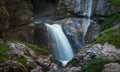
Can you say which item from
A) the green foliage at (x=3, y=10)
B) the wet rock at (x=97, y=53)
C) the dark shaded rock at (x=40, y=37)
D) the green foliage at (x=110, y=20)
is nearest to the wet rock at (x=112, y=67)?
the wet rock at (x=97, y=53)

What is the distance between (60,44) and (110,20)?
18.0 ft

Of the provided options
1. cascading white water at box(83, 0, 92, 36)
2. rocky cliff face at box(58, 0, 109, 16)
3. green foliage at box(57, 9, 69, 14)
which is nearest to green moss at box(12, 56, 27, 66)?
cascading white water at box(83, 0, 92, 36)

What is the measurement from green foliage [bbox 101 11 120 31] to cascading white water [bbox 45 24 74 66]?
4.08 metres

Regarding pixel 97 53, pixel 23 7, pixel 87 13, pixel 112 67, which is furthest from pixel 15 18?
pixel 112 67

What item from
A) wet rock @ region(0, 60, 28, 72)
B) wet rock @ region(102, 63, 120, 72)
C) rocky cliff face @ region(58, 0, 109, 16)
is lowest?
wet rock @ region(0, 60, 28, 72)

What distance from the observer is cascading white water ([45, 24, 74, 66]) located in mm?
31703

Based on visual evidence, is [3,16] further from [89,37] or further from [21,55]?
[89,37]

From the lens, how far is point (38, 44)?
33.4 meters

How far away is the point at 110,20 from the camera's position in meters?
33.2

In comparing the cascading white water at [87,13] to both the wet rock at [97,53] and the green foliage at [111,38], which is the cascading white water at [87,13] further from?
the wet rock at [97,53]

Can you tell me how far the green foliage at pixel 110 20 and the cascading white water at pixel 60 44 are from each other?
13.4 feet

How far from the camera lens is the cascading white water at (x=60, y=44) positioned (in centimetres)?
3170

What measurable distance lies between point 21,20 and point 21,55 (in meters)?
7.21

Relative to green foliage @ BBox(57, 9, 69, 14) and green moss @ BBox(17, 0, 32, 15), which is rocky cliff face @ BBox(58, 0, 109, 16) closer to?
green foliage @ BBox(57, 9, 69, 14)
